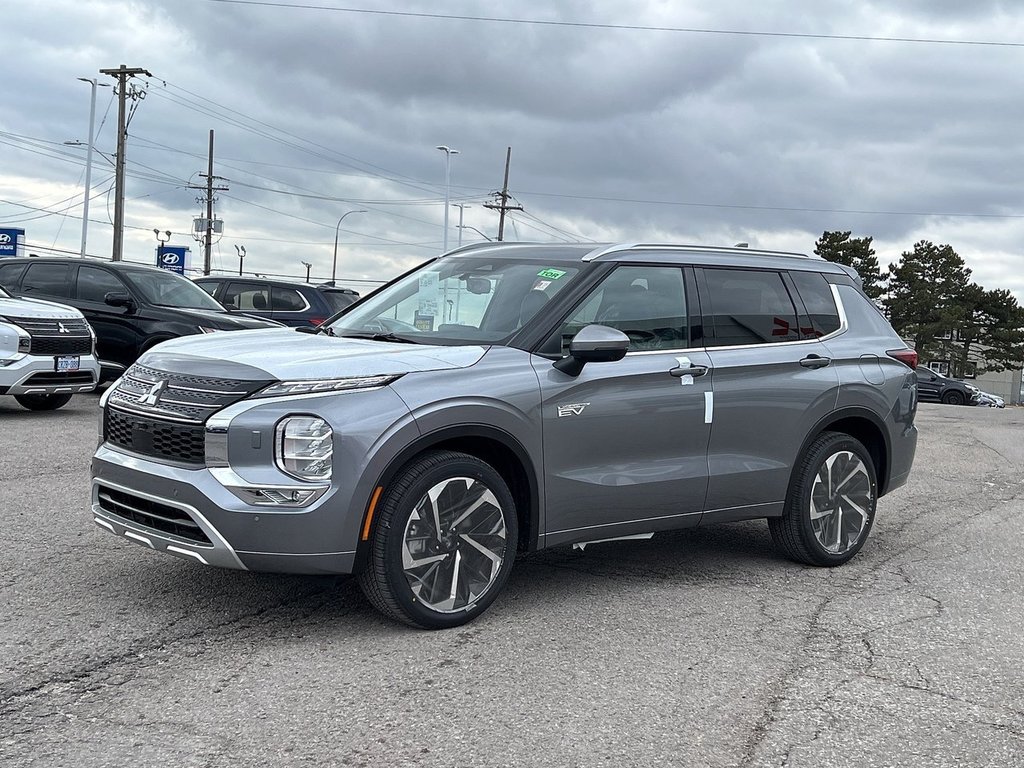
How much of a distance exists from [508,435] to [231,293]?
45.8 feet

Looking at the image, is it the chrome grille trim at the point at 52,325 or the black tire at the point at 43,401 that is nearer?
the chrome grille trim at the point at 52,325

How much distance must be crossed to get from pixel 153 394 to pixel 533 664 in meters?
1.95

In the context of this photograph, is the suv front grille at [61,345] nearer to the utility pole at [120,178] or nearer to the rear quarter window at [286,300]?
the rear quarter window at [286,300]

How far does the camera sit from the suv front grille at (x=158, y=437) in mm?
4371

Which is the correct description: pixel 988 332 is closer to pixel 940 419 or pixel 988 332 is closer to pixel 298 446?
pixel 940 419

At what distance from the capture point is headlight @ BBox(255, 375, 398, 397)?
4.33 meters

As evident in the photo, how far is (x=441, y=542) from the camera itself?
4.55m

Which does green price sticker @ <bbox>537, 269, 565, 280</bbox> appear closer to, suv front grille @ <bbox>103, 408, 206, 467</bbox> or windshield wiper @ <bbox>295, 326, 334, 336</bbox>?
windshield wiper @ <bbox>295, 326, 334, 336</bbox>

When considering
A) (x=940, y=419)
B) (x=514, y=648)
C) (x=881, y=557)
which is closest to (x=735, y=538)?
(x=881, y=557)

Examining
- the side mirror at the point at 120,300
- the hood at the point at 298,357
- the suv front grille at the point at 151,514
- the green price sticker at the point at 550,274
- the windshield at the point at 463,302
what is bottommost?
the suv front grille at the point at 151,514

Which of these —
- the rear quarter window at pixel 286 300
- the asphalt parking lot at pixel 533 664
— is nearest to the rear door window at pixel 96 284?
the rear quarter window at pixel 286 300

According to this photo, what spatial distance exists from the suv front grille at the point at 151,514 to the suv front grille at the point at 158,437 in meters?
0.20

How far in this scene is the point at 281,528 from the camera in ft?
14.0

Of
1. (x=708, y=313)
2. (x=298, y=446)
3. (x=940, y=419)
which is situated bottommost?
(x=940, y=419)
